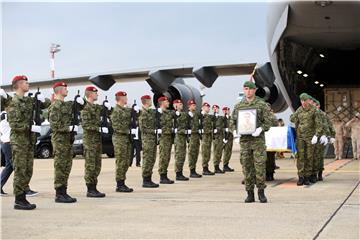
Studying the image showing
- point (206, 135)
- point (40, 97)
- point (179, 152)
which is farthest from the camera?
point (206, 135)

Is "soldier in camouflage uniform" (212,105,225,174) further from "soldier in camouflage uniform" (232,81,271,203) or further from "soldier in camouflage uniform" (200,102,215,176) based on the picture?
"soldier in camouflage uniform" (232,81,271,203)

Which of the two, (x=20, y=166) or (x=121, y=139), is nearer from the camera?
(x=20, y=166)

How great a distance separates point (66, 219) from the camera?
17.1ft

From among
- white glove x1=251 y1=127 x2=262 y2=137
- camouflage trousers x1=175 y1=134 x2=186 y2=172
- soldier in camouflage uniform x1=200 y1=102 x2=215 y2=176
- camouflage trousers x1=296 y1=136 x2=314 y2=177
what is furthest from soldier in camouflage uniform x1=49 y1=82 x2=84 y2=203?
soldier in camouflage uniform x1=200 y1=102 x2=215 y2=176

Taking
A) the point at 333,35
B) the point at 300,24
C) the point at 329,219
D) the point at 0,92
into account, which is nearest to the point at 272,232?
the point at 329,219

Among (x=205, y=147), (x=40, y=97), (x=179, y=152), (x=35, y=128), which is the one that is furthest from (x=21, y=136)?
(x=205, y=147)

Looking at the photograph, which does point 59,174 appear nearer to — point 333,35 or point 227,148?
point 227,148

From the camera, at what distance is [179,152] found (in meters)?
9.91

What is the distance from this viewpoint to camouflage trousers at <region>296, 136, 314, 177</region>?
859cm

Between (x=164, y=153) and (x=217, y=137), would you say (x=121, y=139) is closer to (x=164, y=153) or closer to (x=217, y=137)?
(x=164, y=153)

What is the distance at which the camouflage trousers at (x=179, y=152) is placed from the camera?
9891 millimetres

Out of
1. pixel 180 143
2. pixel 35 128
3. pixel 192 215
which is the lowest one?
pixel 192 215

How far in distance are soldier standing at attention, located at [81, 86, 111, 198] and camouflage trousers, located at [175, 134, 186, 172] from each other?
2835 millimetres

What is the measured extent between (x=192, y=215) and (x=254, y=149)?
61.5 inches
